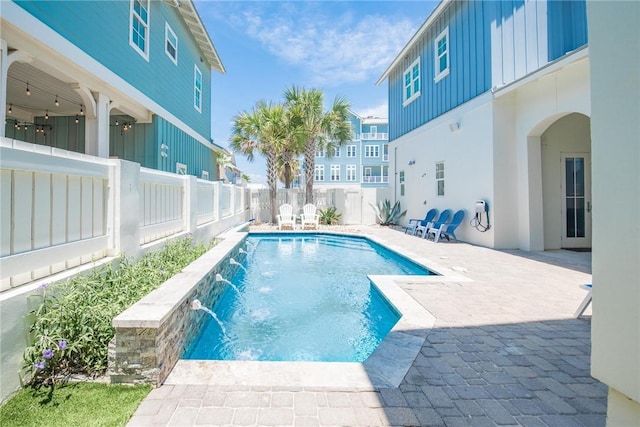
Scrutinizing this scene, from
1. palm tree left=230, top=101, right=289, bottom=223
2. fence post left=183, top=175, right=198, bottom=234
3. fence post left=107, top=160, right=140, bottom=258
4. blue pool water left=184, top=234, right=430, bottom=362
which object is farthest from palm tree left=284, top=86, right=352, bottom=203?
fence post left=107, top=160, right=140, bottom=258

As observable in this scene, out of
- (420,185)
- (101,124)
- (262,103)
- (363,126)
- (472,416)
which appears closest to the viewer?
(472,416)

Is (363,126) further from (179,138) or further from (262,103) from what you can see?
(179,138)

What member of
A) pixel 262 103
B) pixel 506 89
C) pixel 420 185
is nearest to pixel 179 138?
pixel 262 103

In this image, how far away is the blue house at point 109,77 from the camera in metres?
5.23

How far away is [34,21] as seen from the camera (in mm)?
4848

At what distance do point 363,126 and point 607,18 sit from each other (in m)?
34.8

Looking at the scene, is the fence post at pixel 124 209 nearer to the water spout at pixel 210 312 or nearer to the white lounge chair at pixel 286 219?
the water spout at pixel 210 312

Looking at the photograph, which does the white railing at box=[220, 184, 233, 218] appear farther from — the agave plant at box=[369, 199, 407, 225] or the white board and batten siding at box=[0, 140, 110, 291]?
the agave plant at box=[369, 199, 407, 225]

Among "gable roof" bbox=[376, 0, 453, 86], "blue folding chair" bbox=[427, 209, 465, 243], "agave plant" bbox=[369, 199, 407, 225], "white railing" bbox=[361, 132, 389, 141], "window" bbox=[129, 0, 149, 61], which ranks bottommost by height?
"blue folding chair" bbox=[427, 209, 465, 243]

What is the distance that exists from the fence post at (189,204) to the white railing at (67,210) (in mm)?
1072

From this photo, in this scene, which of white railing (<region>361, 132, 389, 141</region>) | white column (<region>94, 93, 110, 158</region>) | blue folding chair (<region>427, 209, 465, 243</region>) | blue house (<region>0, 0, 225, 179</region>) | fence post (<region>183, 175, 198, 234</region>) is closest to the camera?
blue house (<region>0, 0, 225, 179</region>)

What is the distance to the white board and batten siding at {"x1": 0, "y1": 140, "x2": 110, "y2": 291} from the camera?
2.26 m

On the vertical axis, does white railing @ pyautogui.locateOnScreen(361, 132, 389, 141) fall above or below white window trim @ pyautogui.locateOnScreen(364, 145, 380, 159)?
above

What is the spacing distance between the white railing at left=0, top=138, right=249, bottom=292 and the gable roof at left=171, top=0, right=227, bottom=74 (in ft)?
25.2
